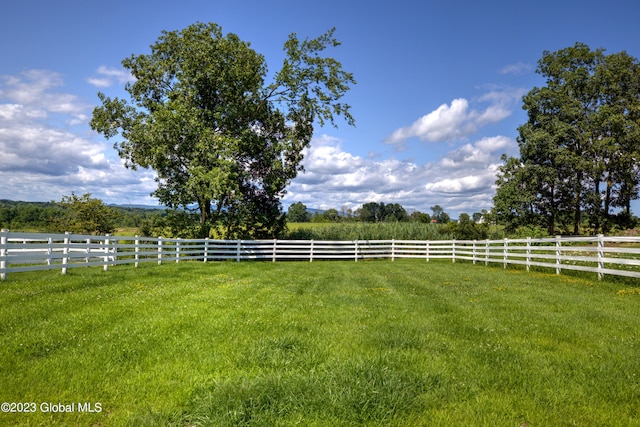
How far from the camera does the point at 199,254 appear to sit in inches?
938

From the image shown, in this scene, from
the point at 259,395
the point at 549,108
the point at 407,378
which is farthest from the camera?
the point at 549,108

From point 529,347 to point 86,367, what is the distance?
5402 mm

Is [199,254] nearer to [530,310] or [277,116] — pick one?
[277,116]

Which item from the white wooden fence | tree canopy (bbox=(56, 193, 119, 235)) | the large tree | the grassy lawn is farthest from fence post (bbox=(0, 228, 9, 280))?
tree canopy (bbox=(56, 193, 119, 235))

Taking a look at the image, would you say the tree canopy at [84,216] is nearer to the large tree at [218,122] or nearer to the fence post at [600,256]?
the large tree at [218,122]

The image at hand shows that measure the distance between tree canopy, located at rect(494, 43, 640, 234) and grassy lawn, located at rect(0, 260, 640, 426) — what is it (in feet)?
100

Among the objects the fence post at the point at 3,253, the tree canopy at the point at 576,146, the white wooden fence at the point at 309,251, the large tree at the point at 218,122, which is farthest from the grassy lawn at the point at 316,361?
the tree canopy at the point at 576,146

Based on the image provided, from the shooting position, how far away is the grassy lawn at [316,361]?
340 centimetres

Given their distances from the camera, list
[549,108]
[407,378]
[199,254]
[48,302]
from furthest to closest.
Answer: [549,108]
[199,254]
[48,302]
[407,378]

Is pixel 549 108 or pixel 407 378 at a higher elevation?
pixel 549 108

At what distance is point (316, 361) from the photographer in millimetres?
4520

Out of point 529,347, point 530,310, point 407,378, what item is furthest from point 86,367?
point 530,310

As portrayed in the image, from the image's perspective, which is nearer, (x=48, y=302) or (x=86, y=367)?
(x=86, y=367)

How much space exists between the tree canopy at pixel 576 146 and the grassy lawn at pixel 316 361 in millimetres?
30540
